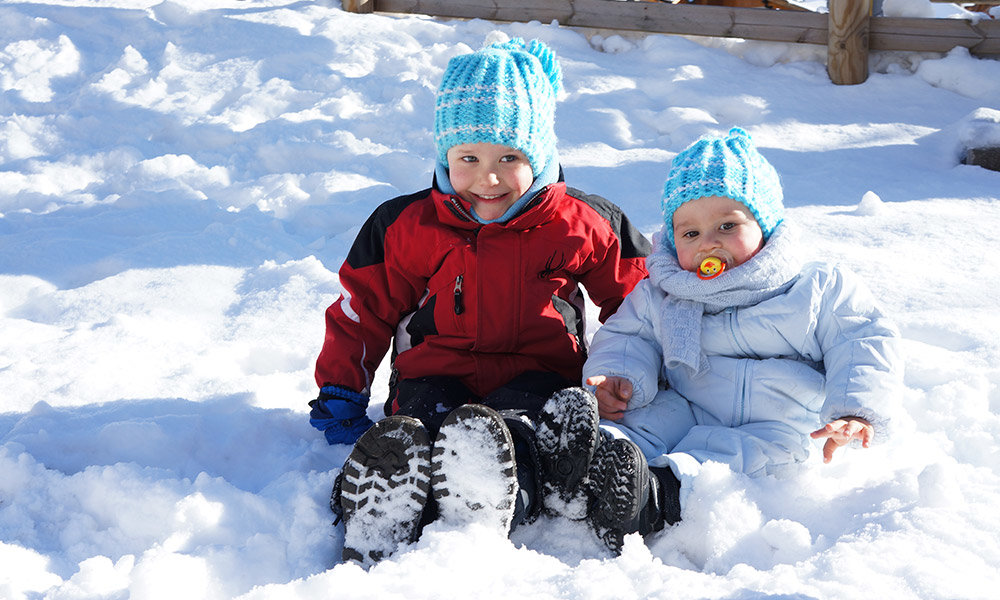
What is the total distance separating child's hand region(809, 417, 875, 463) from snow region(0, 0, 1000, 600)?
0.12 meters

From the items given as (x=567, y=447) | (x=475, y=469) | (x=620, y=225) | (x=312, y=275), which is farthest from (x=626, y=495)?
(x=312, y=275)

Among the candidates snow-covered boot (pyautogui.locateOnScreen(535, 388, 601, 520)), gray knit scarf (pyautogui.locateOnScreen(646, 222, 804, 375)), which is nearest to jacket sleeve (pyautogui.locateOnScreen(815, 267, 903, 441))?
gray knit scarf (pyautogui.locateOnScreen(646, 222, 804, 375))

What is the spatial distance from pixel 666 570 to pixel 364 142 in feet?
10.0

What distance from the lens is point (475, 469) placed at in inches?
67.6

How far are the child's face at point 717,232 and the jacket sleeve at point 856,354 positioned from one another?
7.6 inches

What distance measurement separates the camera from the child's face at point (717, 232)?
2.04m

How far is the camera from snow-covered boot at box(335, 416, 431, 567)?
1.73 meters

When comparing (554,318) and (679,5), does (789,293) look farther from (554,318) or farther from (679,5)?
(679,5)

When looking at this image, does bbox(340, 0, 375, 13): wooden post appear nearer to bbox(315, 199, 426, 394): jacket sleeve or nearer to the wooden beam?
the wooden beam

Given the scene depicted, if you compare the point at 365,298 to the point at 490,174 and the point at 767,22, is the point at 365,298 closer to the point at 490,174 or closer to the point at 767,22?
the point at 490,174

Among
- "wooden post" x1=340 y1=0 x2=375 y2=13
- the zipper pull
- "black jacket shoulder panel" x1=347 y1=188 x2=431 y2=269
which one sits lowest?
the zipper pull

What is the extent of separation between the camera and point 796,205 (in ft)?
12.3

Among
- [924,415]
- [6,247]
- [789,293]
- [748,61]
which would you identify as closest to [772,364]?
[789,293]

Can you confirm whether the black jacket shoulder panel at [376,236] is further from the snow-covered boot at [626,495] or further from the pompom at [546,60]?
the snow-covered boot at [626,495]
